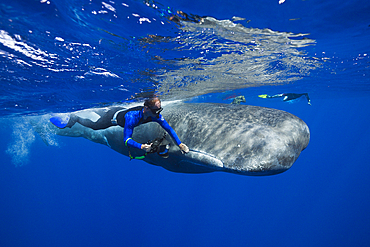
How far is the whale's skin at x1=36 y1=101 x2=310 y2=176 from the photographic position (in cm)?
282

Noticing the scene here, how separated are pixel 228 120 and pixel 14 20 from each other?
5.68 m

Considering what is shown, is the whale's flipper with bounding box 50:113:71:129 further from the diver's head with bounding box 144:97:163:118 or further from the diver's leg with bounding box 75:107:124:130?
the diver's head with bounding box 144:97:163:118

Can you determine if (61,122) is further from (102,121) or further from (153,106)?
(153,106)

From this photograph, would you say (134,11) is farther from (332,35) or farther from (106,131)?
(332,35)

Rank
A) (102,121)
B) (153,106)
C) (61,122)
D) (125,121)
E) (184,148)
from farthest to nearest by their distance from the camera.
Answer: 1. (61,122)
2. (102,121)
3. (125,121)
4. (153,106)
5. (184,148)

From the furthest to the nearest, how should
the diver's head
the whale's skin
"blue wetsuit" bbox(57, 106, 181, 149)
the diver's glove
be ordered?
"blue wetsuit" bbox(57, 106, 181, 149), the diver's head, the diver's glove, the whale's skin

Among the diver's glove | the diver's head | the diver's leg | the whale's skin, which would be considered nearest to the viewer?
the whale's skin

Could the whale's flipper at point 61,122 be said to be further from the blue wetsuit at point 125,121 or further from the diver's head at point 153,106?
the diver's head at point 153,106

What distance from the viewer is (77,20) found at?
15.9 feet

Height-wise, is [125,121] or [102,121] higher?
[125,121]

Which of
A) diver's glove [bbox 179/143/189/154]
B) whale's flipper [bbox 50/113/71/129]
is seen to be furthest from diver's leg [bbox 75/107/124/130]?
diver's glove [bbox 179/143/189/154]

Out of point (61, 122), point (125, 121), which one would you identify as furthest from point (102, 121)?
point (61, 122)

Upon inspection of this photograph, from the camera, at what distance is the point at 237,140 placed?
316 centimetres

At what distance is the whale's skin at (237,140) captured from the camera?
282 cm
